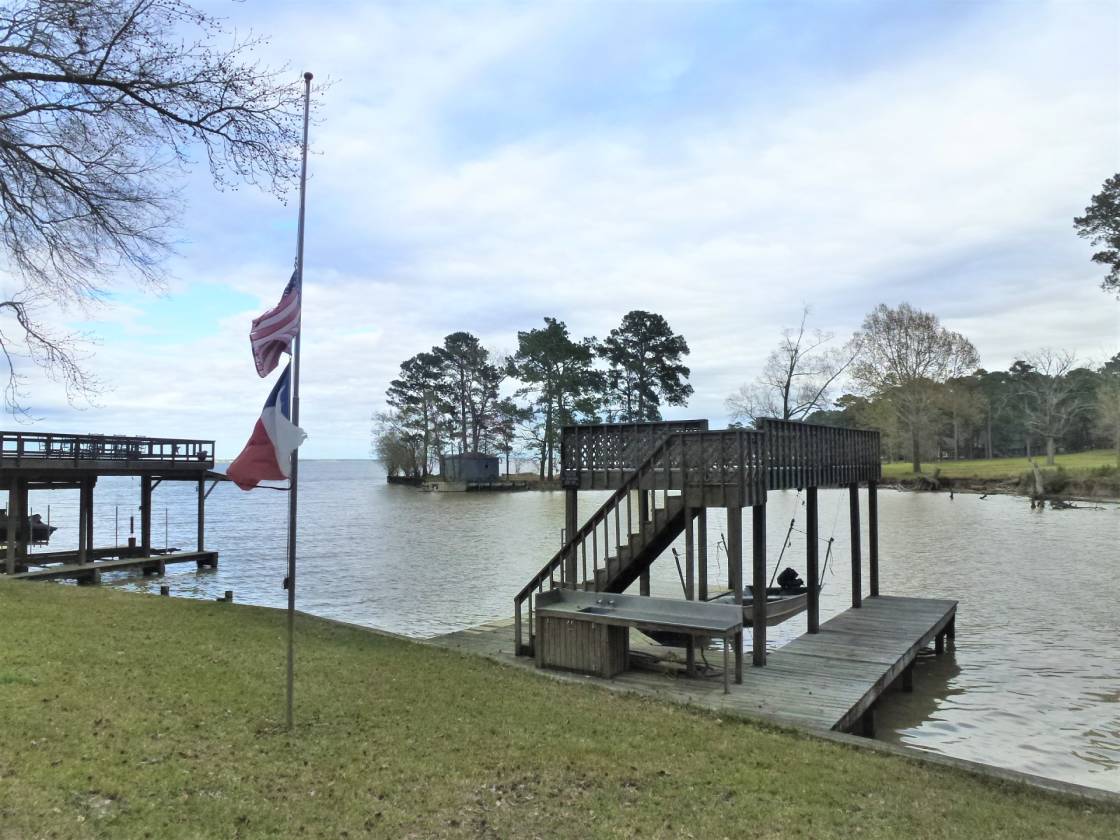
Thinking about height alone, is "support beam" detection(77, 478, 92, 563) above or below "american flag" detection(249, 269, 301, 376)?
below

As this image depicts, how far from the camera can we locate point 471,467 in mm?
91812

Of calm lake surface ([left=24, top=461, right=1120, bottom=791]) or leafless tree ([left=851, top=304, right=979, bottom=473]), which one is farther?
leafless tree ([left=851, top=304, right=979, bottom=473])

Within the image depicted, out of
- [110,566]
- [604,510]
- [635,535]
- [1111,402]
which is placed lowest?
[110,566]

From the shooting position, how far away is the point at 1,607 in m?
12.2

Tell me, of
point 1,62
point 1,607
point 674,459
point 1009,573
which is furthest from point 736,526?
point 1009,573

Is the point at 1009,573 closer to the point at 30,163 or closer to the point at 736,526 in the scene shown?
the point at 736,526

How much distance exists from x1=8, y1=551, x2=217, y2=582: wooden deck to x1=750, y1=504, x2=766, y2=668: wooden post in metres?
20.0

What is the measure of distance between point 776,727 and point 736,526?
3.52 m

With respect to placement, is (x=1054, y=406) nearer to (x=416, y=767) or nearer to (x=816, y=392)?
(x=816, y=392)

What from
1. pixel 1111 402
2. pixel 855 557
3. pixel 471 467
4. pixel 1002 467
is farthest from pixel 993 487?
pixel 855 557

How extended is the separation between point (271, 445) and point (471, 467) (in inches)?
3374

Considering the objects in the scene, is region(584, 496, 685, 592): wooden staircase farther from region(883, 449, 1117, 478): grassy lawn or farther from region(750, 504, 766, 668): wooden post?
region(883, 449, 1117, 478): grassy lawn

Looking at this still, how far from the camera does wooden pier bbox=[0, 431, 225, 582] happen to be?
23219 mm

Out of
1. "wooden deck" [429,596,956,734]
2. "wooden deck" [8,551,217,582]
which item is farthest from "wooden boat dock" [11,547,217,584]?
"wooden deck" [429,596,956,734]
